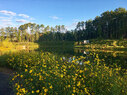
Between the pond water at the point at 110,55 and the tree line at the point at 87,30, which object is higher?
the tree line at the point at 87,30

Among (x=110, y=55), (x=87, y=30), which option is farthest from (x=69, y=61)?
(x=87, y=30)

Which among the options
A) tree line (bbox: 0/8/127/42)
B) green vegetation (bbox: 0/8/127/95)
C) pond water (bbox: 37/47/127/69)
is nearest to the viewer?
green vegetation (bbox: 0/8/127/95)

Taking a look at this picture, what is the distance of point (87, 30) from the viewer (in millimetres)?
60188

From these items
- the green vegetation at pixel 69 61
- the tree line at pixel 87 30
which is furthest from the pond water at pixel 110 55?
the tree line at pixel 87 30

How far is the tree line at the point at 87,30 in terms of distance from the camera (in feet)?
151

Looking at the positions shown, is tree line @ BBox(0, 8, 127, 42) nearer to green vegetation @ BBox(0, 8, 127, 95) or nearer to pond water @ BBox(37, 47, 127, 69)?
green vegetation @ BBox(0, 8, 127, 95)

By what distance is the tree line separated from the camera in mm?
Answer: 46094

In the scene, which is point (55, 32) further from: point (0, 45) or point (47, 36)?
point (0, 45)

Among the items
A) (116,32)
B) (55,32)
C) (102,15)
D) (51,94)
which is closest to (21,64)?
(51,94)

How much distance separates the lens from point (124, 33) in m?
45.2

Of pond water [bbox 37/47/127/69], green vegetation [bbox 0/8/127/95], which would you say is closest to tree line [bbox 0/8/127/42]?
green vegetation [bbox 0/8/127/95]

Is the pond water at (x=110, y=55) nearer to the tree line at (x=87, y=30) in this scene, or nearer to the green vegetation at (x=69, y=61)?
the green vegetation at (x=69, y=61)

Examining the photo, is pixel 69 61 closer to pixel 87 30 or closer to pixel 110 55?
pixel 110 55

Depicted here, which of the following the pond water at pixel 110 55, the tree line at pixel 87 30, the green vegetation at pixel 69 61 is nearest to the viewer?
the green vegetation at pixel 69 61
